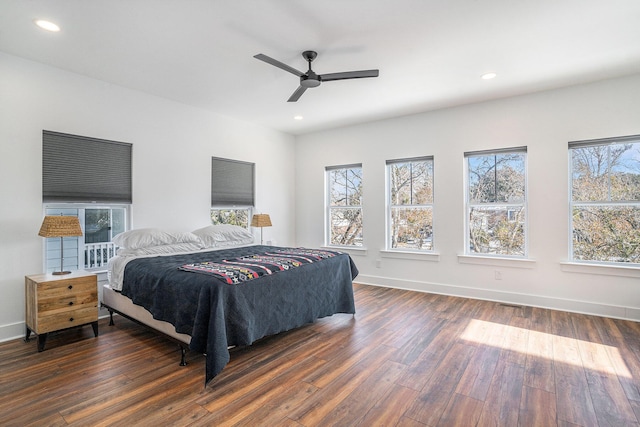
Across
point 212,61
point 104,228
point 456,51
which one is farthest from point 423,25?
point 104,228

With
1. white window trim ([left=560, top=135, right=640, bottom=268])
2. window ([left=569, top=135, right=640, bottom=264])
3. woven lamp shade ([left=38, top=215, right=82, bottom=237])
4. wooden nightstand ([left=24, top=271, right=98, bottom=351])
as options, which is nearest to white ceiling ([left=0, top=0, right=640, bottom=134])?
white window trim ([left=560, top=135, right=640, bottom=268])

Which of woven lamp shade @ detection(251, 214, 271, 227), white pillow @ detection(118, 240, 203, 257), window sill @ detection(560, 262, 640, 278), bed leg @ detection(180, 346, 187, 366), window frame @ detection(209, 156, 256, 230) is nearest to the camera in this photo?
bed leg @ detection(180, 346, 187, 366)

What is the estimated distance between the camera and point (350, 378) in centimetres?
237

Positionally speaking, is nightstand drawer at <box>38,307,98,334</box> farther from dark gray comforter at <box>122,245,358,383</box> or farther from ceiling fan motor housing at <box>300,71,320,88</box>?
ceiling fan motor housing at <box>300,71,320,88</box>

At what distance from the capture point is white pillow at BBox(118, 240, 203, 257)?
11.5 ft

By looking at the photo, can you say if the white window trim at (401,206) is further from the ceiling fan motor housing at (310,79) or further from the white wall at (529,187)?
the ceiling fan motor housing at (310,79)

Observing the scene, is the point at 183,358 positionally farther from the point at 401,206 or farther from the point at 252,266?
the point at 401,206

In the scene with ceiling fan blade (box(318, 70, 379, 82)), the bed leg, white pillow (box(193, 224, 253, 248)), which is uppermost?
ceiling fan blade (box(318, 70, 379, 82))

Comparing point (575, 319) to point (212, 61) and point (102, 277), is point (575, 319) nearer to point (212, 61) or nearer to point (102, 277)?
point (212, 61)

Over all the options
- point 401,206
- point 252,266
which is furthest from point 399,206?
point 252,266

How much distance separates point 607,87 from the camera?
3.75 m

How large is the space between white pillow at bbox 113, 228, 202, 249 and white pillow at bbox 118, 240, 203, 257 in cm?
4

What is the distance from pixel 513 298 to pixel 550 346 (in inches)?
56.5

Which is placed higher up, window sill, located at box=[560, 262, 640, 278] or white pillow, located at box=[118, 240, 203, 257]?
white pillow, located at box=[118, 240, 203, 257]
